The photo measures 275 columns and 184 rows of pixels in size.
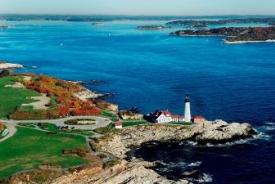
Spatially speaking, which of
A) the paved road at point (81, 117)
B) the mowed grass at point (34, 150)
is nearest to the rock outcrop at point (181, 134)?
the paved road at point (81, 117)

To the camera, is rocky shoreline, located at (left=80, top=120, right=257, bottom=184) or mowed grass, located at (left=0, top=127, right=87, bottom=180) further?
rocky shoreline, located at (left=80, top=120, right=257, bottom=184)

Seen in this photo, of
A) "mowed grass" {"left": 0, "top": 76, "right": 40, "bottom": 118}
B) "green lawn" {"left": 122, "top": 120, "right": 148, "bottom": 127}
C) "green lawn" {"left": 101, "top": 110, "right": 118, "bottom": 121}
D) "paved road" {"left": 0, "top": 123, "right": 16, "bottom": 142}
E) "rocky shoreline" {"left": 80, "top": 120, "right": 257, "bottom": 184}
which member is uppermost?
"mowed grass" {"left": 0, "top": 76, "right": 40, "bottom": 118}

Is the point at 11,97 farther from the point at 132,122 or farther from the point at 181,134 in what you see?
the point at 181,134

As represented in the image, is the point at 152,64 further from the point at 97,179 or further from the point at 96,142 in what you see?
the point at 97,179

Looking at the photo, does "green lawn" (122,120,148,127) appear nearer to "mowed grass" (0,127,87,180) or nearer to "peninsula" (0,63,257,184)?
"peninsula" (0,63,257,184)

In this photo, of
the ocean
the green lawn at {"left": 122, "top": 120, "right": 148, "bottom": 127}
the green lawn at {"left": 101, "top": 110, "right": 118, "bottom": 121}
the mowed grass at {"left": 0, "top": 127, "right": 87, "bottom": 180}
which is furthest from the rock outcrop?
the green lawn at {"left": 101, "top": 110, "right": 118, "bottom": 121}

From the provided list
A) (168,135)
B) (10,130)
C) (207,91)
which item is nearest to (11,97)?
(10,130)
